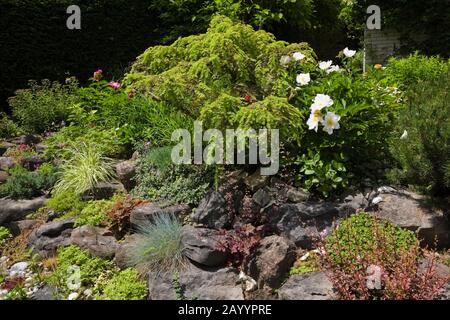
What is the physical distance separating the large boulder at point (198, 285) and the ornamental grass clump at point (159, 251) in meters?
0.09

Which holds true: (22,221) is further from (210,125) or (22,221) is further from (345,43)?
(345,43)

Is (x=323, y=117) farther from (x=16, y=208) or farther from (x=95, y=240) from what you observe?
(x=16, y=208)

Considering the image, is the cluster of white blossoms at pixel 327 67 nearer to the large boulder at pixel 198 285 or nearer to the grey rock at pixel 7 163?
the large boulder at pixel 198 285

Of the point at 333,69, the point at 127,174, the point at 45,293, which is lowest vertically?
the point at 45,293

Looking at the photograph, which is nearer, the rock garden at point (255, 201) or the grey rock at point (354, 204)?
the rock garden at point (255, 201)

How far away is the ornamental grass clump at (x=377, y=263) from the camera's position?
3049 mm

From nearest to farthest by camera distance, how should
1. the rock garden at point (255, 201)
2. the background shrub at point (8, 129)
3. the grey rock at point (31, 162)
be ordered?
1. the rock garden at point (255, 201)
2. the grey rock at point (31, 162)
3. the background shrub at point (8, 129)

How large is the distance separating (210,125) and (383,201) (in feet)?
5.50

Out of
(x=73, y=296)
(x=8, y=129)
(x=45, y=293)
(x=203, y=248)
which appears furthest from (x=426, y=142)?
(x=8, y=129)

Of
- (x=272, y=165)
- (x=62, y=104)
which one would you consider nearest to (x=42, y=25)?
(x=62, y=104)

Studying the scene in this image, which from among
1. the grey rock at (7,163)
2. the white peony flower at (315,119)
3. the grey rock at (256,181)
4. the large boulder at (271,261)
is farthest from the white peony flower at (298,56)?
the grey rock at (7,163)

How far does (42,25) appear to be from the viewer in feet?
26.6

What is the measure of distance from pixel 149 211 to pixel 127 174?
0.88 metres

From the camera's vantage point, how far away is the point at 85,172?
16.6ft
